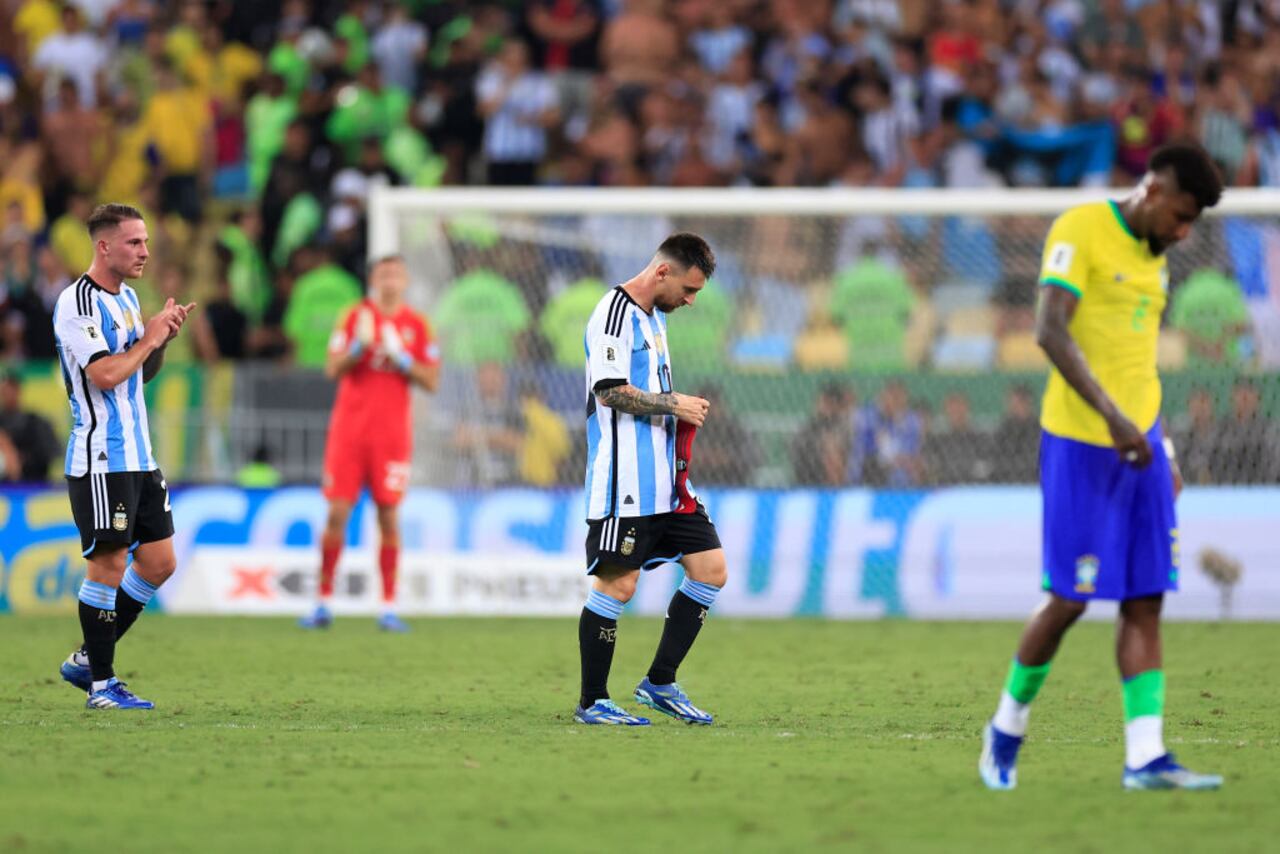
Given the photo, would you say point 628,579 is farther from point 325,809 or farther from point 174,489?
point 174,489

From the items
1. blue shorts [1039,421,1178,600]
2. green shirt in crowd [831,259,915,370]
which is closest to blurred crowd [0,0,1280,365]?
green shirt in crowd [831,259,915,370]

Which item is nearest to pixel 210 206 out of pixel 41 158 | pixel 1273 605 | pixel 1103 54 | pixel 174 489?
pixel 41 158

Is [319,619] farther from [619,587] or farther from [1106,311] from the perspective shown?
[1106,311]

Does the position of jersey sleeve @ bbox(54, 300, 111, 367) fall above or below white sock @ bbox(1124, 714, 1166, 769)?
above

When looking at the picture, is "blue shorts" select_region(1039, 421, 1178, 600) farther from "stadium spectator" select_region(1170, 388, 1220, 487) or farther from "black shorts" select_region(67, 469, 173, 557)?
"stadium spectator" select_region(1170, 388, 1220, 487)

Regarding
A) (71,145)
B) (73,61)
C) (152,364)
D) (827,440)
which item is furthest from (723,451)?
(73,61)

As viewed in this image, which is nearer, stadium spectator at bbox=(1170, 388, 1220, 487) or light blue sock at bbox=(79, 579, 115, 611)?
light blue sock at bbox=(79, 579, 115, 611)

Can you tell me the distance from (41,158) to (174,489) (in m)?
8.12

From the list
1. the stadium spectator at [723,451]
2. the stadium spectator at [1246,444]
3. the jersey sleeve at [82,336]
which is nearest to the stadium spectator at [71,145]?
the stadium spectator at [723,451]

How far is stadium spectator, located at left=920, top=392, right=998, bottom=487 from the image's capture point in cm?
1717

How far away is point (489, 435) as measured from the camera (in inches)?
688

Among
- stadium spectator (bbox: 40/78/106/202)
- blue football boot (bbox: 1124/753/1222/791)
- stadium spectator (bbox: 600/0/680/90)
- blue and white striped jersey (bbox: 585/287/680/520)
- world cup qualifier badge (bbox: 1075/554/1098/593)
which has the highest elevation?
stadium spectator (bbox: 600/0/680/90)

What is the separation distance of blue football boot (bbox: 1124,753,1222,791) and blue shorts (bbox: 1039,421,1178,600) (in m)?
0.62

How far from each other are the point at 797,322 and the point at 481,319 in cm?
291
